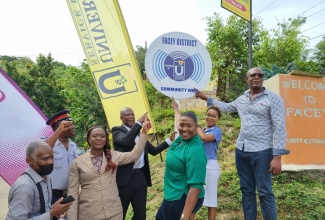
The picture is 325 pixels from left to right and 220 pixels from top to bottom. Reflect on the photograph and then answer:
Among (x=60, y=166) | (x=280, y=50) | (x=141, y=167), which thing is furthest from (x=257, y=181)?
(x=280, y=50)

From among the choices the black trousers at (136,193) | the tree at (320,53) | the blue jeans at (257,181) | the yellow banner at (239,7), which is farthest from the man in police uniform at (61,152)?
the tree at (320,53)

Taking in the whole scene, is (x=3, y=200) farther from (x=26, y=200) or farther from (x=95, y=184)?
(x=26, y=200)

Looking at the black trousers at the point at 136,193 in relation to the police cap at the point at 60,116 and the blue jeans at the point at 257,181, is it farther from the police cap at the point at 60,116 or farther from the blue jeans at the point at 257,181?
the blue jeans at the point at 257,181

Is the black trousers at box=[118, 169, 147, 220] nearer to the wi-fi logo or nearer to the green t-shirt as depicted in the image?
the green t-shirt

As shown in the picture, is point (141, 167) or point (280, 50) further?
point (280, 50)

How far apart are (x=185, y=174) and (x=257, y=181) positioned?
1066mm

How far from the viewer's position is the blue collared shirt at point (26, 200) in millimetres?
2068

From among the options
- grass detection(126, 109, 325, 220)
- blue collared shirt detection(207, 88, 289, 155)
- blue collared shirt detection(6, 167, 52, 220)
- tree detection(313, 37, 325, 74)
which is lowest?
grass detection(126, 109, 325, 220)

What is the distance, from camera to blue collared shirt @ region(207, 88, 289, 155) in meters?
3.18

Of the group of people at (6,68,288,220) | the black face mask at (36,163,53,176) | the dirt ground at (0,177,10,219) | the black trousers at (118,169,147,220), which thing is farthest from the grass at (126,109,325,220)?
the black face mask at (36,163,53,176)

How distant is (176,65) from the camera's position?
3.49 metres

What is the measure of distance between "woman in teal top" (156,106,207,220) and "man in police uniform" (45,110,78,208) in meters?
0.99

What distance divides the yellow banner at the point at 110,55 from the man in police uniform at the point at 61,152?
2.77 metres

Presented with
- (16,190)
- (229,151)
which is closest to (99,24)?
(229,151)
